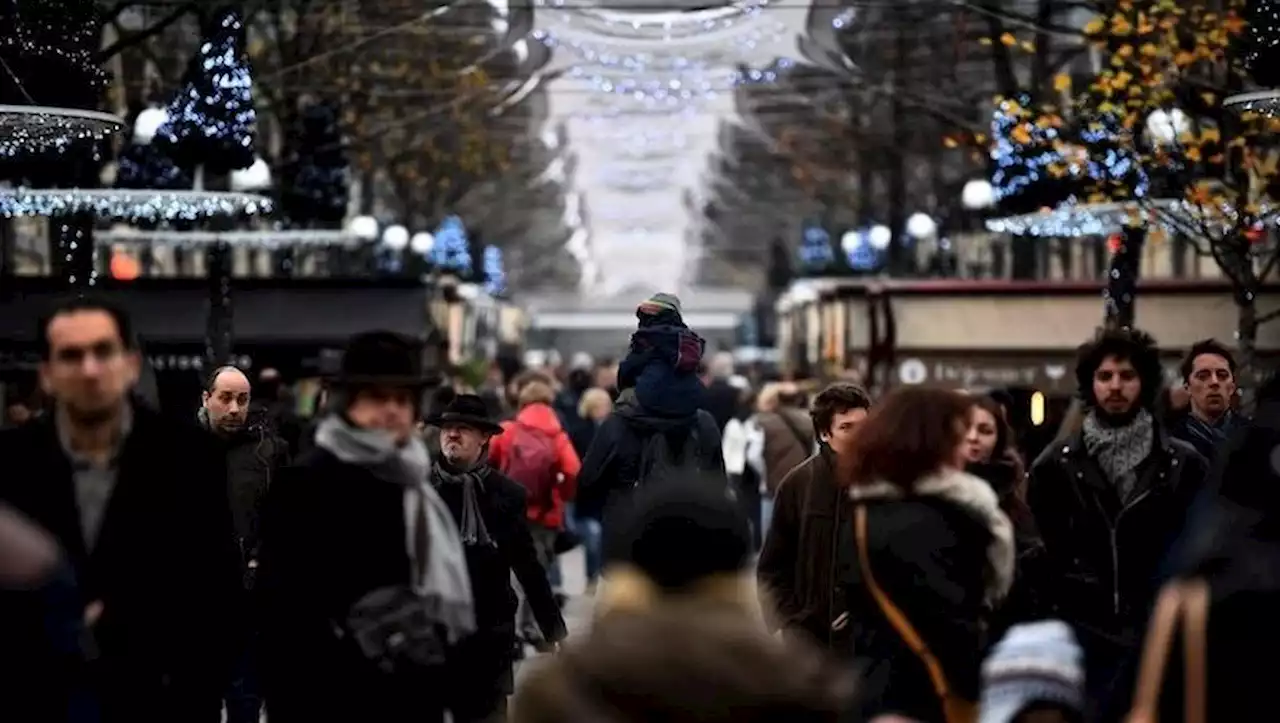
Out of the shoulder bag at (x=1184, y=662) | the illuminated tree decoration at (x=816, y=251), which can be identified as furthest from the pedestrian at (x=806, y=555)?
the illuminated tree decoration at (x=816, y=251)

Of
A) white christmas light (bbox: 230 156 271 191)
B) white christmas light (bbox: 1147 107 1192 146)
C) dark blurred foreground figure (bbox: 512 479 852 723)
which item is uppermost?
white christmas light (bbox: 1147 107 1192 146)

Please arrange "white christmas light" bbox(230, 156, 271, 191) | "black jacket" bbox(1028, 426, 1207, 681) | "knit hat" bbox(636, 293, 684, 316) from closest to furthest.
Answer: "black jacket" bbox(1028, 426, 1207, 681) → "knit hat" bbox(636, 293, 684, 316) → "white christmas light" bbox(230, 156, 271, 191)

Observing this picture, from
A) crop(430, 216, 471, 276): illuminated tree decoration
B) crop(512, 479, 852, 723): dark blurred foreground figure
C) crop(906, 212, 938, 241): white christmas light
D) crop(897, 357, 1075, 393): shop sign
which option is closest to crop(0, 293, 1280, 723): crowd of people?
crop(512, 479, 852, 723): dark blurred foreground figure

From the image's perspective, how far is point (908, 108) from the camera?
1797 inches

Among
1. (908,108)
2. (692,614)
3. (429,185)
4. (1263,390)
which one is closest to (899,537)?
(1263,390)

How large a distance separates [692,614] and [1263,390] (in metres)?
3.04

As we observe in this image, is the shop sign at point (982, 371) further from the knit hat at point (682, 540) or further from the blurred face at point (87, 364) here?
the knit hat at point (682, 540)

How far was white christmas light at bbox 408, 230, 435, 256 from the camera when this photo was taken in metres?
50.8

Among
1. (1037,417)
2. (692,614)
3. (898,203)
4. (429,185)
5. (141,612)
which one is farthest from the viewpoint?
(429,185)

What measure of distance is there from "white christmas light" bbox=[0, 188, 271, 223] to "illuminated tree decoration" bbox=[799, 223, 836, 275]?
3706cm

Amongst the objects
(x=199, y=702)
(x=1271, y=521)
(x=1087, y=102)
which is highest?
(x=1087, y=102)

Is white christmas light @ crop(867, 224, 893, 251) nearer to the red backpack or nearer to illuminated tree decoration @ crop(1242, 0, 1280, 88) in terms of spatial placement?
the red backpack

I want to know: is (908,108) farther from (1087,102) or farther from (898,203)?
(1087,102)

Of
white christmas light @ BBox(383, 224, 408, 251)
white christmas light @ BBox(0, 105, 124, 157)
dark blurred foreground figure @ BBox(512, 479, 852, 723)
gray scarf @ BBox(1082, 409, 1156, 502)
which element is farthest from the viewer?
white christmas light @ BBox(383, 224, 408, 251)
